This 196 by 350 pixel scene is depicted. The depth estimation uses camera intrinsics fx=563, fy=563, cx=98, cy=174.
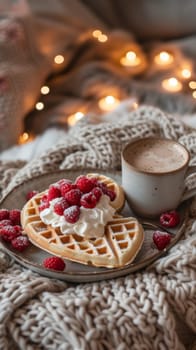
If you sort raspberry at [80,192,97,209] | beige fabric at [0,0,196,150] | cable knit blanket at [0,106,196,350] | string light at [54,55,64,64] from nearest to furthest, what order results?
cable knit blanket at [0,106,196,350] → raspberry at [80,192,97,209] → beige fabric at [0,0,196,150] → string light at [54,55,64,64]

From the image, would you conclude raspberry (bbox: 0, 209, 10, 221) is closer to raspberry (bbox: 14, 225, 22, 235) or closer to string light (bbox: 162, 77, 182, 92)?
raspberry (bbox: 14, 225, 22, 235)

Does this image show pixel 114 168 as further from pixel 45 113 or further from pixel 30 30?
pixel 30 30

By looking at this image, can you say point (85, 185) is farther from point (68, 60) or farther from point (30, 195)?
point (68, 60)

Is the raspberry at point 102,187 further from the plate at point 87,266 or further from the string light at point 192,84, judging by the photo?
the string light at point 192,84

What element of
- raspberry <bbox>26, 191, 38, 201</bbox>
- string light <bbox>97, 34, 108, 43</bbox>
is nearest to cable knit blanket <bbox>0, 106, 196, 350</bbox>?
raspberry <bbox>26, 191, 38, 201</bbox>

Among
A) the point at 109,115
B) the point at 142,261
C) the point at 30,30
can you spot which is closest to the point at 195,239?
the point at 142,261

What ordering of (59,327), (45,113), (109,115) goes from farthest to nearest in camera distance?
(45,113), (109,115), (59,327)
